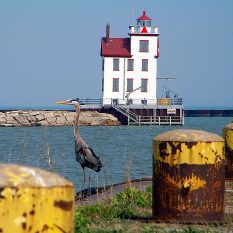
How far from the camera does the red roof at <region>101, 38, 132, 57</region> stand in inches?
2965

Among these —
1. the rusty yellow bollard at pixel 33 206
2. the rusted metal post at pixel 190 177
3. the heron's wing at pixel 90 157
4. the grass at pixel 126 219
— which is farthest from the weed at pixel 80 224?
the heron's wing at pixel 90 157

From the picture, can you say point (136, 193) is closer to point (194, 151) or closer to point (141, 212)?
point (141, 212)

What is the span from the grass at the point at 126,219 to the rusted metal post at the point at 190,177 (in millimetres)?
183

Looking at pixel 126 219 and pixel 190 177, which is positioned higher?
pixel 190 177

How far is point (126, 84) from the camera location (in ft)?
249

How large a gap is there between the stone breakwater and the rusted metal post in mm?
67546

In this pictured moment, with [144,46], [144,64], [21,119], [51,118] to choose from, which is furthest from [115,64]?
[21,119]

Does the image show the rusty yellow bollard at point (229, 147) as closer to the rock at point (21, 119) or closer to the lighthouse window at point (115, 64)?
the lighthouse window at point (115, 64)

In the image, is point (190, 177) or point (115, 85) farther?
point (115, 85)

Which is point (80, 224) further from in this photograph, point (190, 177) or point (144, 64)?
point (144, 64)

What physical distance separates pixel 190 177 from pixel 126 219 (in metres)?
0.96

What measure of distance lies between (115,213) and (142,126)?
220ft

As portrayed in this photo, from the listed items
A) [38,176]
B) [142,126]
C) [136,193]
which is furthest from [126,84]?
[38,176]

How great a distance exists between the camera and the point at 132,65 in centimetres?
7612
